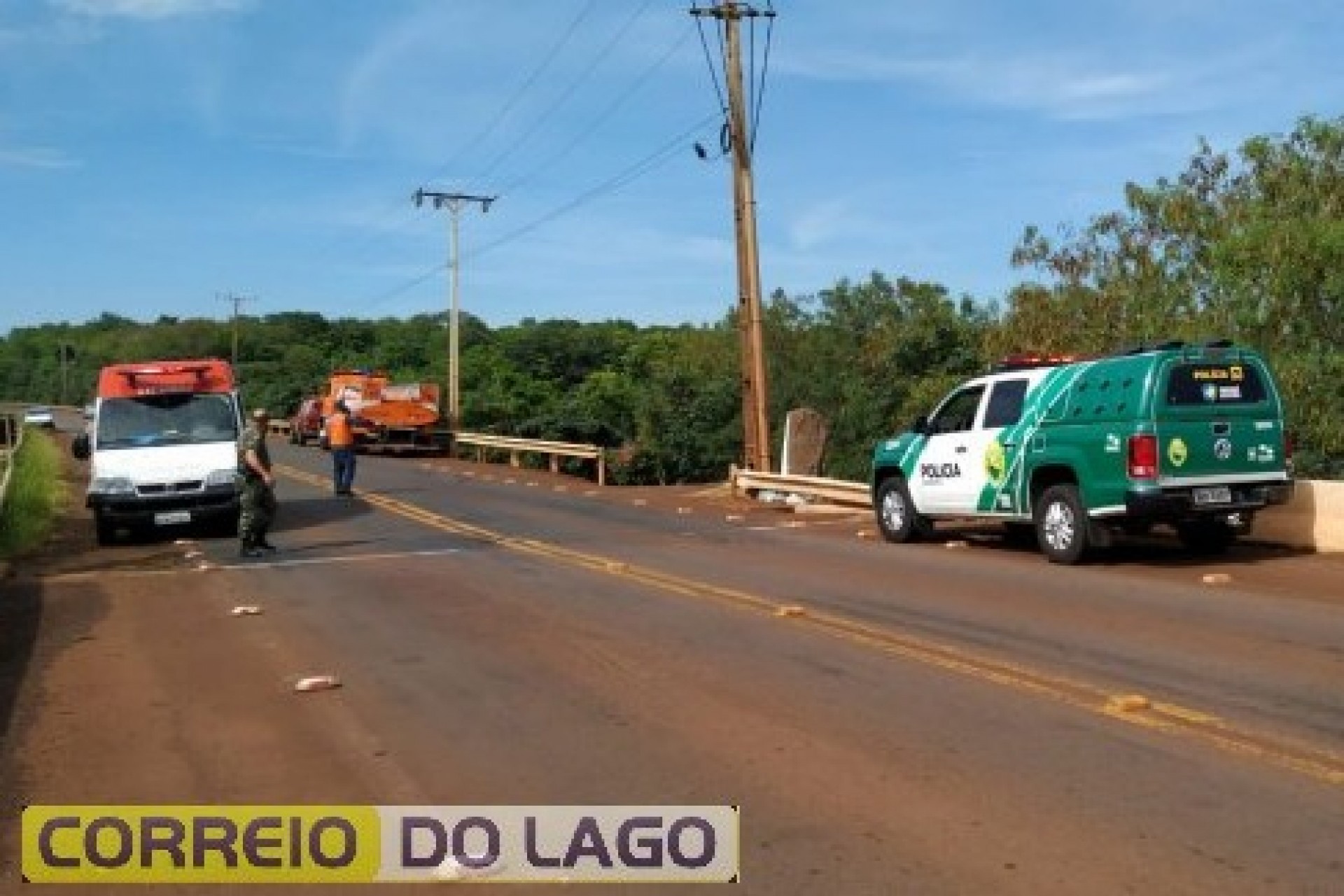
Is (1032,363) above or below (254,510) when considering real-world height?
above

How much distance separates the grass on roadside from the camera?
62.6 ft

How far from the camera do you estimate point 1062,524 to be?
1423 centimetres

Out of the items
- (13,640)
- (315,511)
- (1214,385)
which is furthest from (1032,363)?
(315,511)

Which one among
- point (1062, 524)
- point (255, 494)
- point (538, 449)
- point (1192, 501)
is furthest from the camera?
point (538, 449)

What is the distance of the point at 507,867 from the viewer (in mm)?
5172

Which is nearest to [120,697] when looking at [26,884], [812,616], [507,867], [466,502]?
[26,884]

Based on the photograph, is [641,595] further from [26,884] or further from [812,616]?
[26,884]

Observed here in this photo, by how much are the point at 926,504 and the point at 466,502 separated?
1015 centimetres

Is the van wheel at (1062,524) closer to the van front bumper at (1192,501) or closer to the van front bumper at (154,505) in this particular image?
the van front bumper at (1192,501)

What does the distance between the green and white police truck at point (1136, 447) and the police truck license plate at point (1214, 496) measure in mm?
13

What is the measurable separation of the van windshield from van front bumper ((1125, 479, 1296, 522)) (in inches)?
473

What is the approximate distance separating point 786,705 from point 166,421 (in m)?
14.2

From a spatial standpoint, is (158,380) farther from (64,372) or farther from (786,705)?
(64,372)

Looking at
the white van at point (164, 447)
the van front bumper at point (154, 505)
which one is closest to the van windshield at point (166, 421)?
the white van at point (164, 447)
